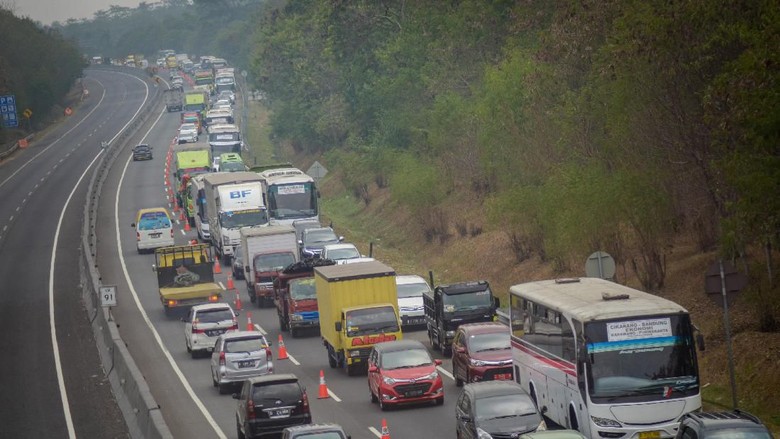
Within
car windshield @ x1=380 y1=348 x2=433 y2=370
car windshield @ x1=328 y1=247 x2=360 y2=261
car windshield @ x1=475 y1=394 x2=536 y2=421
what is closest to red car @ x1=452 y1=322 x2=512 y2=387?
car windshield @ x1=380 y1=348 x2=433 y2=370

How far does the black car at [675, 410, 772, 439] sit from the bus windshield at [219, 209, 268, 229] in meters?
41.8

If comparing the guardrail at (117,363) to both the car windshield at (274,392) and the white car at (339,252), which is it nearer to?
the car windshield at (274,392)

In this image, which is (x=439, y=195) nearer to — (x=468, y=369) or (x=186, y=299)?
(x=186, y=299)

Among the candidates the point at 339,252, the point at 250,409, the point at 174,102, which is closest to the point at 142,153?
the point at 174,102

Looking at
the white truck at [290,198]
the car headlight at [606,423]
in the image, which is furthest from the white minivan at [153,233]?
the car headlight at [606,423]

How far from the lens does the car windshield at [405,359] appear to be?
31.5m

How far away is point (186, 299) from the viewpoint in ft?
163

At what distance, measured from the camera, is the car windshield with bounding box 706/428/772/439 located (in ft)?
63.8

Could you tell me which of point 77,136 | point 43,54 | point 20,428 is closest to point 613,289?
point 20,428

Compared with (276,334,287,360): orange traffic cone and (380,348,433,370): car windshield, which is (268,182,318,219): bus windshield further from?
(380,348,433,370): car windshield

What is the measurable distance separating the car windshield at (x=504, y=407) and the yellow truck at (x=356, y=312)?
11176 millimetres

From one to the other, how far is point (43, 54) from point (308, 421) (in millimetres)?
141333

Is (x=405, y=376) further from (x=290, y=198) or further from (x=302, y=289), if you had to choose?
(x=290, y=198)

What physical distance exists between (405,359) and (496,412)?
22.2 ft
